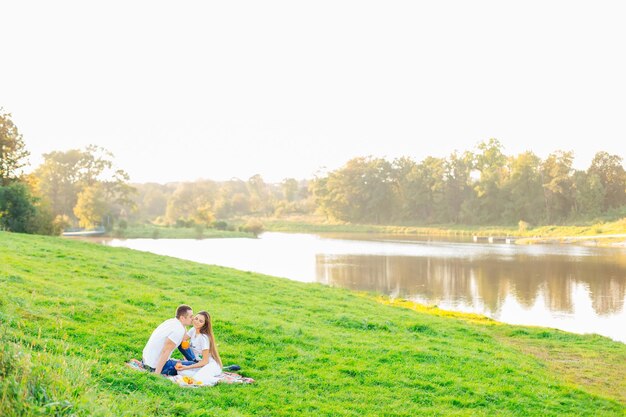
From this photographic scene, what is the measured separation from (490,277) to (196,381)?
2196 cm

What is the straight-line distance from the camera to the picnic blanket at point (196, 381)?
649cm

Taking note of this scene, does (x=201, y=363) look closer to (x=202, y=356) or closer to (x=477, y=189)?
(x=202, y=356)

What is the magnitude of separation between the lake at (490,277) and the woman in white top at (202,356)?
1176 centimetres

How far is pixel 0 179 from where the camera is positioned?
2938 centimetres

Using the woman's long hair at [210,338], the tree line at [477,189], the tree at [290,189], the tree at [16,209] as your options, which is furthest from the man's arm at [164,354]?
the tree at [290,189]

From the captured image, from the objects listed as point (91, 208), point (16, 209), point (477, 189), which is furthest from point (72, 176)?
point (477, 189)

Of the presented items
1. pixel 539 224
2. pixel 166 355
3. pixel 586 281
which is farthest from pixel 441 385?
pixel 539 224

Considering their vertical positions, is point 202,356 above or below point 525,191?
below

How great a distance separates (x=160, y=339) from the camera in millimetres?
6914

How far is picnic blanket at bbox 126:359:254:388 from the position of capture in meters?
6.49

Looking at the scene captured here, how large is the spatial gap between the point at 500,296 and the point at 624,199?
55587 millimetres

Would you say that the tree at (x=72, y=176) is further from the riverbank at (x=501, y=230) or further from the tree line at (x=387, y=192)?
the riverbank at (x=501, y=230)

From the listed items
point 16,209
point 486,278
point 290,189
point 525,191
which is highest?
point 290,189

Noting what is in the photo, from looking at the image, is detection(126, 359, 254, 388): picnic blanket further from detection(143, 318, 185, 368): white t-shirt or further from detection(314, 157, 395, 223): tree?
detection(314, 157, 395, 223): tree
